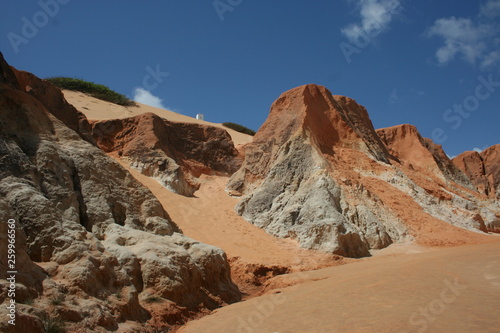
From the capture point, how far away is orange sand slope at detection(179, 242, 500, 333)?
5047 mm

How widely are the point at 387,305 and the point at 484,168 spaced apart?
40992 millimetres

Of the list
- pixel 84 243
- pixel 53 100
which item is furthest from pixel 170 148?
pixel 84 243

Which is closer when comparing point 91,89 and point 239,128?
point 91,89

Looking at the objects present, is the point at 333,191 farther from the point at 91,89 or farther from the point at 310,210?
the point at 91,89

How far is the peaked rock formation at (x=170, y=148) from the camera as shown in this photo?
1880cm

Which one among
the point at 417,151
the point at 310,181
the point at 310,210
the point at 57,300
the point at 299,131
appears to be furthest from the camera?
the point at 417,151

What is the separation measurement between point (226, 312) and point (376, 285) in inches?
104

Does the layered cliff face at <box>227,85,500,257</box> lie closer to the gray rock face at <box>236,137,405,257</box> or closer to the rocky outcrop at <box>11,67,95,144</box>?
the gray rock face at <box>236,137,405,257</box>

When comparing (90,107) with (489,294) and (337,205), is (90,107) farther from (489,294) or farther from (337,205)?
(489,294)

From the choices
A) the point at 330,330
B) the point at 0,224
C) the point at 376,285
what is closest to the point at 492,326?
the point at 330,330

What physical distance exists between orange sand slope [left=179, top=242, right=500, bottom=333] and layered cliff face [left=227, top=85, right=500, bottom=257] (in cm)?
519

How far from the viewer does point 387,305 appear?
235 inches

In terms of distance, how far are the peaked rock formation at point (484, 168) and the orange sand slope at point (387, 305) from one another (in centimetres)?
3425

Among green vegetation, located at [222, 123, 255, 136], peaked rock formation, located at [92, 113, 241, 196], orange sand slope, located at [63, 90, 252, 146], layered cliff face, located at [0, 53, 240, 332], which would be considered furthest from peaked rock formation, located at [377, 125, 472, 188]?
layered cliff face, located at [0, 53, 240, 332]
